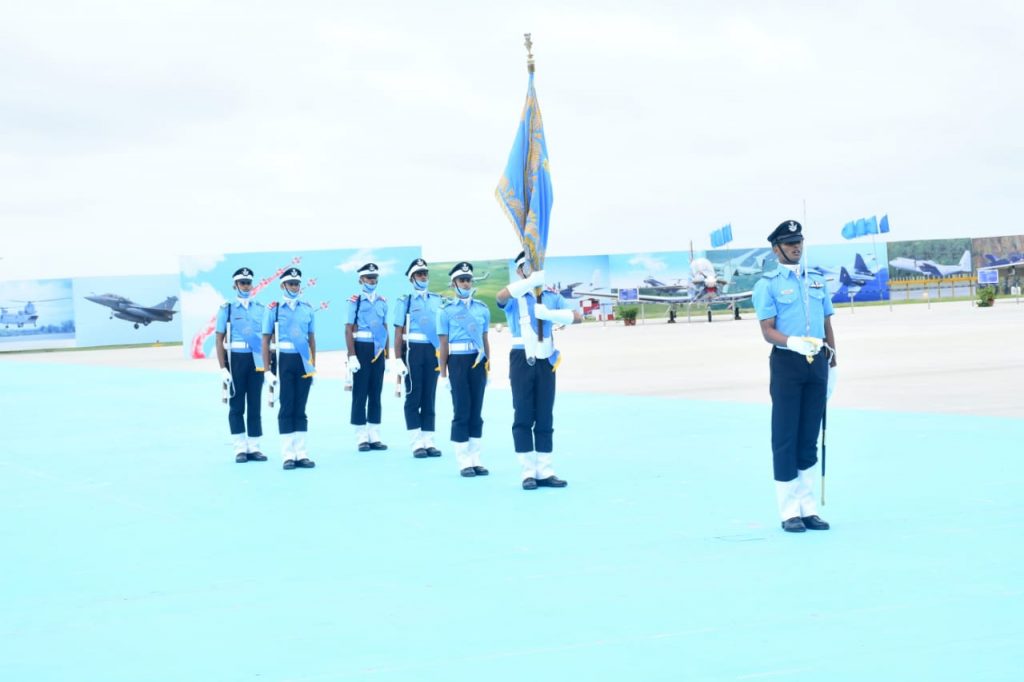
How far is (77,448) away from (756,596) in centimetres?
997

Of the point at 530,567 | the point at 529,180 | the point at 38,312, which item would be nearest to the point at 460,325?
the point at 529,180

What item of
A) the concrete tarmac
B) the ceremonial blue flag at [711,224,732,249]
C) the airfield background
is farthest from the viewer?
the ceremonial blue flag at [711,224,732,249]

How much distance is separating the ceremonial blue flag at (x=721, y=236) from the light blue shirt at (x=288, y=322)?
50.0m

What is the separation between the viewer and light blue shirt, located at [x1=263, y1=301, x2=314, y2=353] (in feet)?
35.6

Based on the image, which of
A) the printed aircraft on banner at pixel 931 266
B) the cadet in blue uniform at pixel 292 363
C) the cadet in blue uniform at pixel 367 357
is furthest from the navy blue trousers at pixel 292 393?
the printed aircraft on banner at pixel 931 266

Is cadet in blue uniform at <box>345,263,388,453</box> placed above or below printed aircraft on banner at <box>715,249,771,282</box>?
below

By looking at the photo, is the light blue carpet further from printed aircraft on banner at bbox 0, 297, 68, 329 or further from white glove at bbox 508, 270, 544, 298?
printed aircraft on banner at bbox 0, 297, 68, 329

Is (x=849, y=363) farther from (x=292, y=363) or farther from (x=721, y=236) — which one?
(x=721, y=236)

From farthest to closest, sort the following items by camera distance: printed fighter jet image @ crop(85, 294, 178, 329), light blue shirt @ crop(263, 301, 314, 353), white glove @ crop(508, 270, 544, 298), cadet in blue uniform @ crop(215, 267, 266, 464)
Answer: printed fighter jet image @ crop(85, 294, 178, 329) < cadet in blue uniform @ crop(215, 267, 266, 464) < light blue shirt @ crop(263, 301, 314, 353) < white glove @ crop(508, 270, 544, 298)

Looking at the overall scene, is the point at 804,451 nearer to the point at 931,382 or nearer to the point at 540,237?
the point at 540,237

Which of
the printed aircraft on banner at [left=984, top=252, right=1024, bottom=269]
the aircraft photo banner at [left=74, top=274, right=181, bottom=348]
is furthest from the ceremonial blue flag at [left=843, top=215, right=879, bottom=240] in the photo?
the aircraft photo banner at [left=74, top=274, right=181, bottom=348]

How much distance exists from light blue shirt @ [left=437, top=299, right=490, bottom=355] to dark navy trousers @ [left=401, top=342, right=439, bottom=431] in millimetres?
→ 1224

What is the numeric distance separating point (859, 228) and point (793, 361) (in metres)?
58.0

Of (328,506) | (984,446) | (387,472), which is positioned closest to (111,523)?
(328,506)
